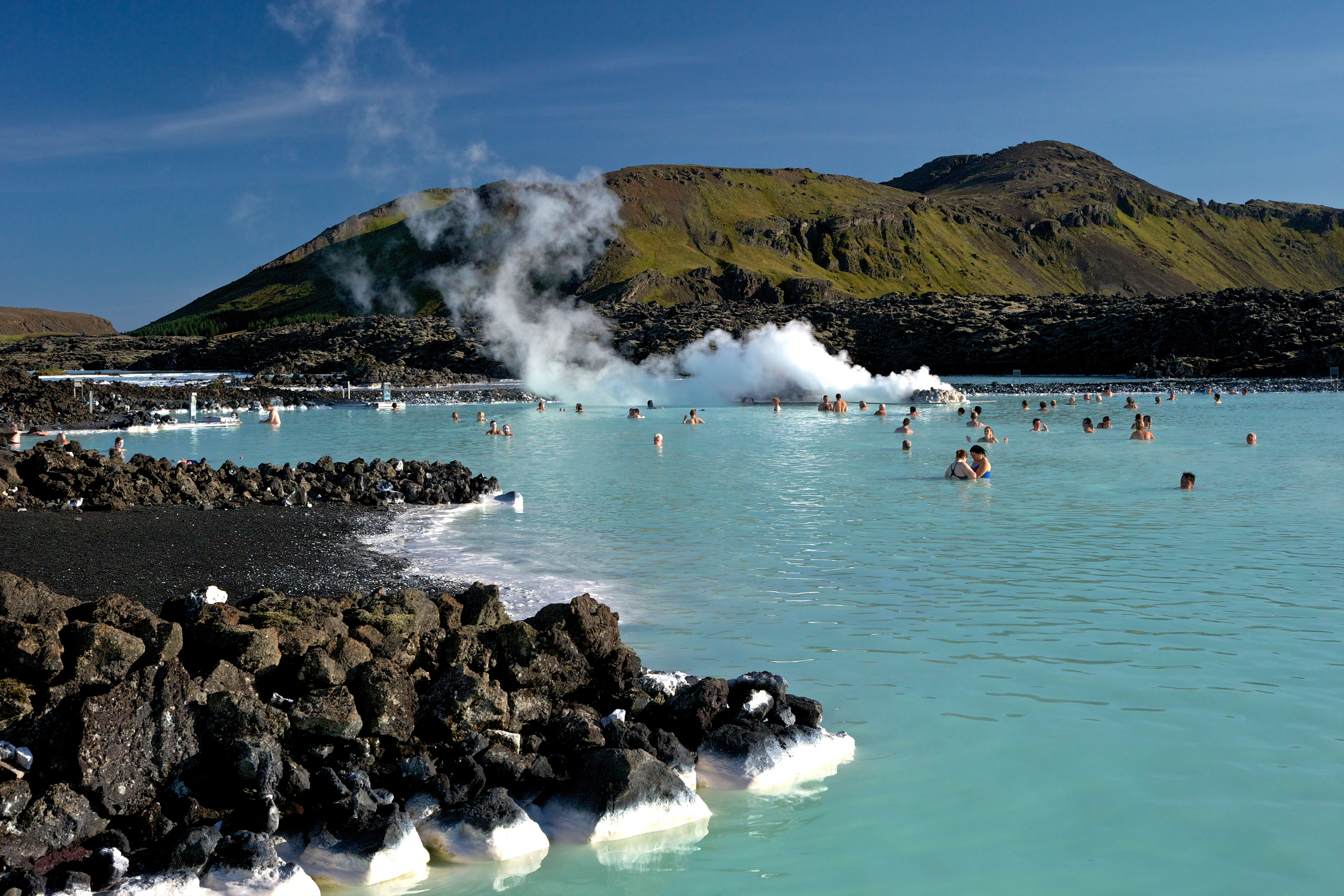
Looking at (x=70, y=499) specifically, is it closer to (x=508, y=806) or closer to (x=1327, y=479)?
(x=508, y=806)

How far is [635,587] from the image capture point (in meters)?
11.3

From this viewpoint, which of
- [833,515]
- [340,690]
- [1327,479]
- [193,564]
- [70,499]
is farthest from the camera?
[1327,479]

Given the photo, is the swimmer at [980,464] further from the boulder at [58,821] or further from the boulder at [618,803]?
the boulder at [58,821]

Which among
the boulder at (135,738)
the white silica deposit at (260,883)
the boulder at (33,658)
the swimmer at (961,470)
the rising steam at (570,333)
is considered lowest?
the white silica deposit at (260,883)

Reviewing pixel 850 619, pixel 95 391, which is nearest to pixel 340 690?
pixel 850 619

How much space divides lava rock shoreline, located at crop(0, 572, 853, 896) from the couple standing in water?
1506cm

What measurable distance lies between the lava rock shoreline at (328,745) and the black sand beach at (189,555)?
3070 millimetres

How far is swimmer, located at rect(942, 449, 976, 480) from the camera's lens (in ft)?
69.9

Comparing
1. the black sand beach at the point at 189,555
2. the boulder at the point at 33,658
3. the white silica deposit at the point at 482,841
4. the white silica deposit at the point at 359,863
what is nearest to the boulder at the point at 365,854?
the white silica deposit at the point at 359,863

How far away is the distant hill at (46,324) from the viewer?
508 feet

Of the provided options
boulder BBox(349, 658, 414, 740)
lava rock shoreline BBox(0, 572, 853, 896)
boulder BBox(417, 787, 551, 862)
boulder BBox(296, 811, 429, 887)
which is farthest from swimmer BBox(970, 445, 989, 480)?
boulder BBox(296, 811, 429, 887)

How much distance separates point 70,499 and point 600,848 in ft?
41.9

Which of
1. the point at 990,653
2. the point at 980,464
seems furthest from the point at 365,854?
the point at 980,464

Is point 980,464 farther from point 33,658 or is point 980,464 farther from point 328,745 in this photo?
point 33,658
